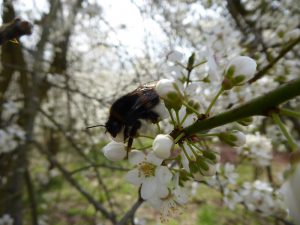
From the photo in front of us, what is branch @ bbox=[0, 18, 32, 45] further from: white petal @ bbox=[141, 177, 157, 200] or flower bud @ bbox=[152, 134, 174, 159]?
white petal @ bbox=[141, 177, 157, 200]

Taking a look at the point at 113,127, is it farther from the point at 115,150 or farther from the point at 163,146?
the point at 163,146

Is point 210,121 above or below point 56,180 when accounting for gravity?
above

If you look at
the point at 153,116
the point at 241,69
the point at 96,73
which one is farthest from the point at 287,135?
the point at 96,73

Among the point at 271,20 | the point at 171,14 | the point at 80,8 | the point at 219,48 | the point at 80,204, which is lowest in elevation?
the point at 80,204

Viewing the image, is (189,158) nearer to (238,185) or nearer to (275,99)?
(275,99)

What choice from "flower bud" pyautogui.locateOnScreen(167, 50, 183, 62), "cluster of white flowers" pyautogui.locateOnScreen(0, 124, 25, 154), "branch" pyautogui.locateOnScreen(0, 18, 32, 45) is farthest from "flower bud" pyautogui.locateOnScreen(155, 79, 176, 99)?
"cluster of white flowers" pyautogui.locateOnScreen(0, 124, 25, 154)

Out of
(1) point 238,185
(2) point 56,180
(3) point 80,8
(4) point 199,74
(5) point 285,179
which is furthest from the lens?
(2) point 56,180

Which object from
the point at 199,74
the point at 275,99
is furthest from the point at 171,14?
the point at 275,99
